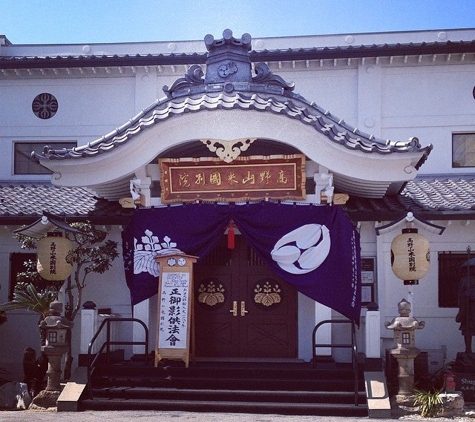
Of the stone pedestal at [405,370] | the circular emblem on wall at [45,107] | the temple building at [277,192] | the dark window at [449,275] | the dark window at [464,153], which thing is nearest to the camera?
the stone pedestal at [405,370]

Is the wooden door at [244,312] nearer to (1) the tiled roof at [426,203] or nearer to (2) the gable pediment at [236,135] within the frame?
(1) the tiled roof at [426,203]

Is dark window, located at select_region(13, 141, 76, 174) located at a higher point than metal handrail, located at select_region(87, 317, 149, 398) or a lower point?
higher

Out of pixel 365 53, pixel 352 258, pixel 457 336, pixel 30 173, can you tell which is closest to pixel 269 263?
pixel 352 258

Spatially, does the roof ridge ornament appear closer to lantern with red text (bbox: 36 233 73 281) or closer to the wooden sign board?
the wooden sign board

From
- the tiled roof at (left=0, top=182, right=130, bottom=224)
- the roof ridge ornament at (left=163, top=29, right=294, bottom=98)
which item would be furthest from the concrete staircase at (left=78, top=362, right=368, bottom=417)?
the roof ridge ornament at (left=163, top=29, right=294, bottom=98)

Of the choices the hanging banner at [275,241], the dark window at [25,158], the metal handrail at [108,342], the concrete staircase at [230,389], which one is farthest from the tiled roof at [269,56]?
the concrete staircase at [230,389]

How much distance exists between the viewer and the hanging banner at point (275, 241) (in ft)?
43.5

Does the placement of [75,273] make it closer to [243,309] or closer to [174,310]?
[174,310]

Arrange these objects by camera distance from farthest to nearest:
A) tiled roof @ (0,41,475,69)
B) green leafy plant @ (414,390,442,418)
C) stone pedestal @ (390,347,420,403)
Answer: tiled roof @ (0,41,475,69)
stone pedestal @ (390,347,420,403)
green leafy plant @ (414,390,442,418)

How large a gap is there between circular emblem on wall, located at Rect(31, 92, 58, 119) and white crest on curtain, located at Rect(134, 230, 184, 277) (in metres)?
7.11

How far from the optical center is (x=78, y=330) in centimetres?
1574

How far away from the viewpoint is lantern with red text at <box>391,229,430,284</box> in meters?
12.6

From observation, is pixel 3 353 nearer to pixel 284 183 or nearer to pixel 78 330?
pixel 78 330

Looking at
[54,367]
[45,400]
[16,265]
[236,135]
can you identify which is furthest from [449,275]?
[16,265]
